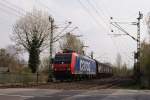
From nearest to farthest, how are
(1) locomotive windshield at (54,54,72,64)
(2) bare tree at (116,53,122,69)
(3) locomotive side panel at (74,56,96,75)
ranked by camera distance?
(1) locomotive windshield at (54,54,72,64), (3) locomotive side panel at (74,56,96,75), (2) bare tree at (116,53,122,69)

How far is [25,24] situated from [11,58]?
15.9 metres

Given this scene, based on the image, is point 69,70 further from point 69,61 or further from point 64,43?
point 64,43

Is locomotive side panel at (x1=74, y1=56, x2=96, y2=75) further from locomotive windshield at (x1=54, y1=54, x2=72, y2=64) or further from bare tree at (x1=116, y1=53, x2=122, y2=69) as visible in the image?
bare tree at (x1=116, y1=53, x2=122, y2=69)

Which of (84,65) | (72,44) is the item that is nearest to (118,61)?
(72,44)

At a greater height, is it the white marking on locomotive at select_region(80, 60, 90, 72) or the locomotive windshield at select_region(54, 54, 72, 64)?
the locomotive windshield at select_region(54, 54, 72, 64)

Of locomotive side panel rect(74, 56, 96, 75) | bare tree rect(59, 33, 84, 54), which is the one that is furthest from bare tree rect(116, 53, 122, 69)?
locomotive side panel rect(74, 56, 96, 75)

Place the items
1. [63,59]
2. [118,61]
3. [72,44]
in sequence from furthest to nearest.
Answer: [118,61] → [72,44] → [63,59]

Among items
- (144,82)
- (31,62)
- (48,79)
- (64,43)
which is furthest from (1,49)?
(144,82)

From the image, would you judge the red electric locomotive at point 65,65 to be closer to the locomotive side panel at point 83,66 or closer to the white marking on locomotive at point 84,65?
the locomotive side panel at point 83,66

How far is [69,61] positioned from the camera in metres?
49.2

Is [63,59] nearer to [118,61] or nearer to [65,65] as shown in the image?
[65,65]

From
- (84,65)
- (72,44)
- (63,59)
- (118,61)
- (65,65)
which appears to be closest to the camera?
(65,65)

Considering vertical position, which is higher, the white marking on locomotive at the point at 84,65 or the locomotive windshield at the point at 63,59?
the locomotive windshield at the point at 63,59

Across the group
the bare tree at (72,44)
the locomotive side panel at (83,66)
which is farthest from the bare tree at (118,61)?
the locomotive side panel at (83,66)
